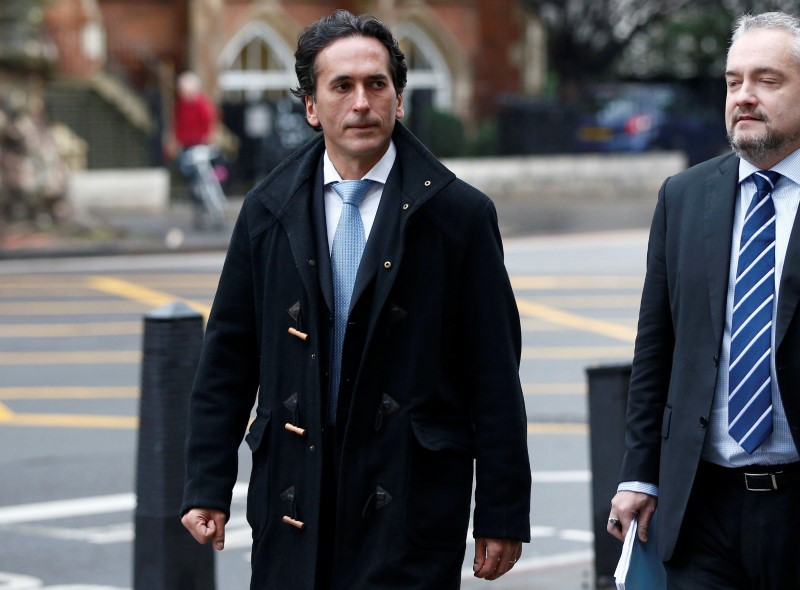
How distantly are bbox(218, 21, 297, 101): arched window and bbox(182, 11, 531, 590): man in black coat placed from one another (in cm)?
3265

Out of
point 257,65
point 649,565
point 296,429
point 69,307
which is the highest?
point 257,65

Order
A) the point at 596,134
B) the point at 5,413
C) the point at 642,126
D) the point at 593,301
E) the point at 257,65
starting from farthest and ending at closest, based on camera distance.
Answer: the point at 257,65 → the point at 642,126 → the point at 596,134 → the point at 593,301 → the point at 5,413

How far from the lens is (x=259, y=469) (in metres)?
3.97

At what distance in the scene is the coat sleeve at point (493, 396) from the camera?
12.7 feet

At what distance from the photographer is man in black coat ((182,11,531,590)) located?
3822 millimetres

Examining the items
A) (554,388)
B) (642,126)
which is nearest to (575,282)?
(554,388)

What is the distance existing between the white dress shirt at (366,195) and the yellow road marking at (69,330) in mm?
10226

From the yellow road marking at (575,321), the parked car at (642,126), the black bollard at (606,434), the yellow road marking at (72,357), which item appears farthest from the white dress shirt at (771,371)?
the parked car at (642,126)

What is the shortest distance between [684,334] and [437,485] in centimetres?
69

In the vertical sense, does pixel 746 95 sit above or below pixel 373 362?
above

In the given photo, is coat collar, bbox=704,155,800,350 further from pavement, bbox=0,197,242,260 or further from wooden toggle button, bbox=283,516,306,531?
pavement, bbox=0,197,242,260

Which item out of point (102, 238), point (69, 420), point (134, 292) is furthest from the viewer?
point (102, 238)

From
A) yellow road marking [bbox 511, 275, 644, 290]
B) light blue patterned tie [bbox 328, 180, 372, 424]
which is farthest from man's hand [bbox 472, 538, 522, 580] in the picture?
yellow road marking [bbox 511, 275, 644, 290]

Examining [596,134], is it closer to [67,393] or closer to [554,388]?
[554,388]
